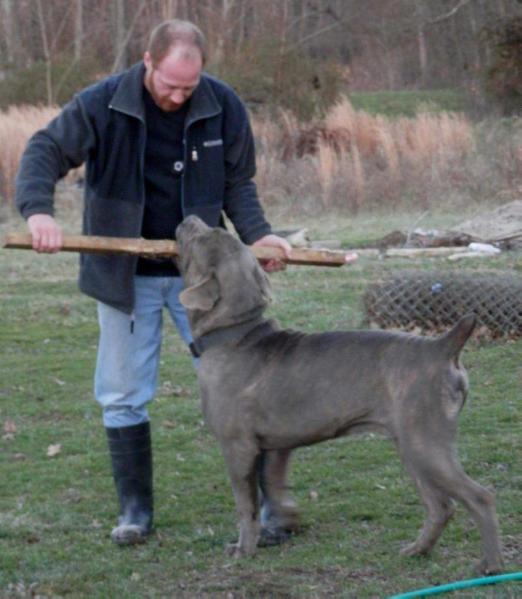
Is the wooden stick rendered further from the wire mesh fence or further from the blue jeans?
the wire mesh fence

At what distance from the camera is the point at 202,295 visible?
18.9ft

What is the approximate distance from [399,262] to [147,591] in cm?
1115

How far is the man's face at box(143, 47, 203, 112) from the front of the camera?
5.76 meters

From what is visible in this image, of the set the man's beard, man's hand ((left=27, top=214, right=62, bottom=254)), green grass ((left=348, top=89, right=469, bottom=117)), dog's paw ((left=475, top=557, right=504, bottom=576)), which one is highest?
the man's beard

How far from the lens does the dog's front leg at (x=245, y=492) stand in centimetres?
573

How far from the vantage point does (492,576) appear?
5242 millimetres

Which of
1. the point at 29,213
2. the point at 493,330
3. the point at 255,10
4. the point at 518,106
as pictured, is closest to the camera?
the point at 29,213

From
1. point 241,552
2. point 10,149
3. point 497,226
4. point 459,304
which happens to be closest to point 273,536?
point 241,552

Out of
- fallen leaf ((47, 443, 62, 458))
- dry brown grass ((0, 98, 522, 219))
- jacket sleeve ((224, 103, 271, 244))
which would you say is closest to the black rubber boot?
jacket sleeve ((224, 103, 271, 244))

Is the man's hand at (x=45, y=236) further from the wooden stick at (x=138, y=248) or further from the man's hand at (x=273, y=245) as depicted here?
the man's hand at (x=273, y=245)

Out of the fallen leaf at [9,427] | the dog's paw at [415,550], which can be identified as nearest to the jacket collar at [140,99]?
the dog's paw at [415,550]

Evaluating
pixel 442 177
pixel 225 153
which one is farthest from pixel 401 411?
pixel 442 177

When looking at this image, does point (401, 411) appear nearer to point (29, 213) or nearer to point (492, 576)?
point (492, 576)

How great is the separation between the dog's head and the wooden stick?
0.36 feet
